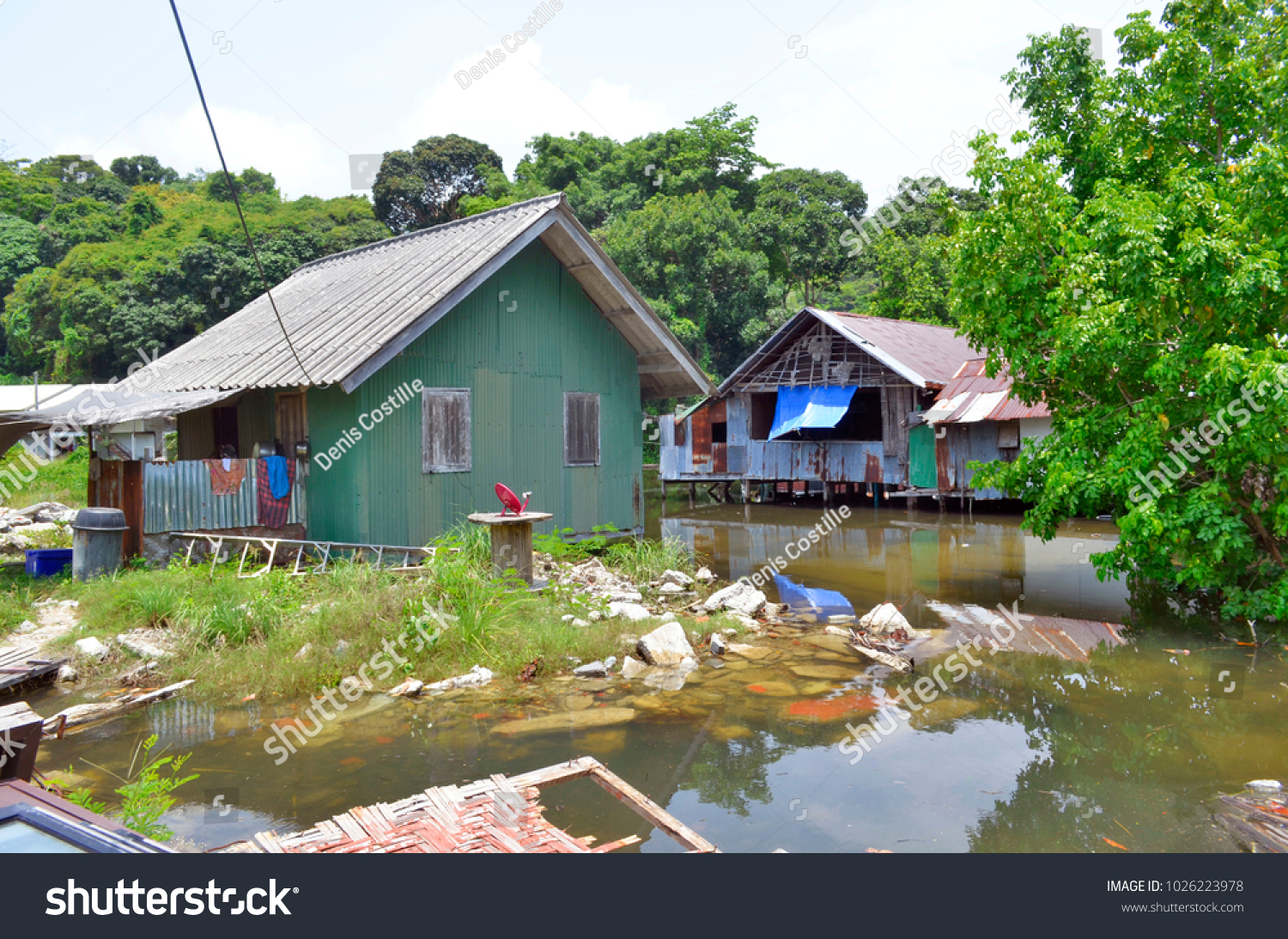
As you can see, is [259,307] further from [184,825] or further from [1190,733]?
[1190,733]

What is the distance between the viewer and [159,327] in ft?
94.7

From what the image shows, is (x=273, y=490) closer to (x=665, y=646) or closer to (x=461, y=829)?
(x=665, y=646)

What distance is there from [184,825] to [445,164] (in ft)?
128

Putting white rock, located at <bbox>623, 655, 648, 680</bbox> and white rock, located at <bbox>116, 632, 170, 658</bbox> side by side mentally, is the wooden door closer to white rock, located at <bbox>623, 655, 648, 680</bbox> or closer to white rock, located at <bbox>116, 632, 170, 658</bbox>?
white rock, located at <bbox>116, 632, 170, 658</bbox>

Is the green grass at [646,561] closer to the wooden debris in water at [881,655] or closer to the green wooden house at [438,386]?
the green wooden house at [438,386]

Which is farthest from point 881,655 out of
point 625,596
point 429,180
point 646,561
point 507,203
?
point 429,180

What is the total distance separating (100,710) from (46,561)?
4636mm

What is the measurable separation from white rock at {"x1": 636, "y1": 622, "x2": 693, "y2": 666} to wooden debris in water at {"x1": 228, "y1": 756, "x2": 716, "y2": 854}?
3.22 metres

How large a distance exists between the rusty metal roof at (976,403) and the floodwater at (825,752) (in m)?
10.7

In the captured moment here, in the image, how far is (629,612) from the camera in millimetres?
9445

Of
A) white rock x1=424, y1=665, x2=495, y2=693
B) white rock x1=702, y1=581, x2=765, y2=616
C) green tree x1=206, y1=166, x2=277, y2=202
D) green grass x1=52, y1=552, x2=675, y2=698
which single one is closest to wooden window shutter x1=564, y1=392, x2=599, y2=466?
white rock x1=702, y1=581, x2=765, y2=616

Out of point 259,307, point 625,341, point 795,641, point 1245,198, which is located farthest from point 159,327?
point 1245,198

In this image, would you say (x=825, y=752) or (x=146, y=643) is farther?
(x=146, y=643)

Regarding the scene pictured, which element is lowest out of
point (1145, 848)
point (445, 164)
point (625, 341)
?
point (1145, 848)
